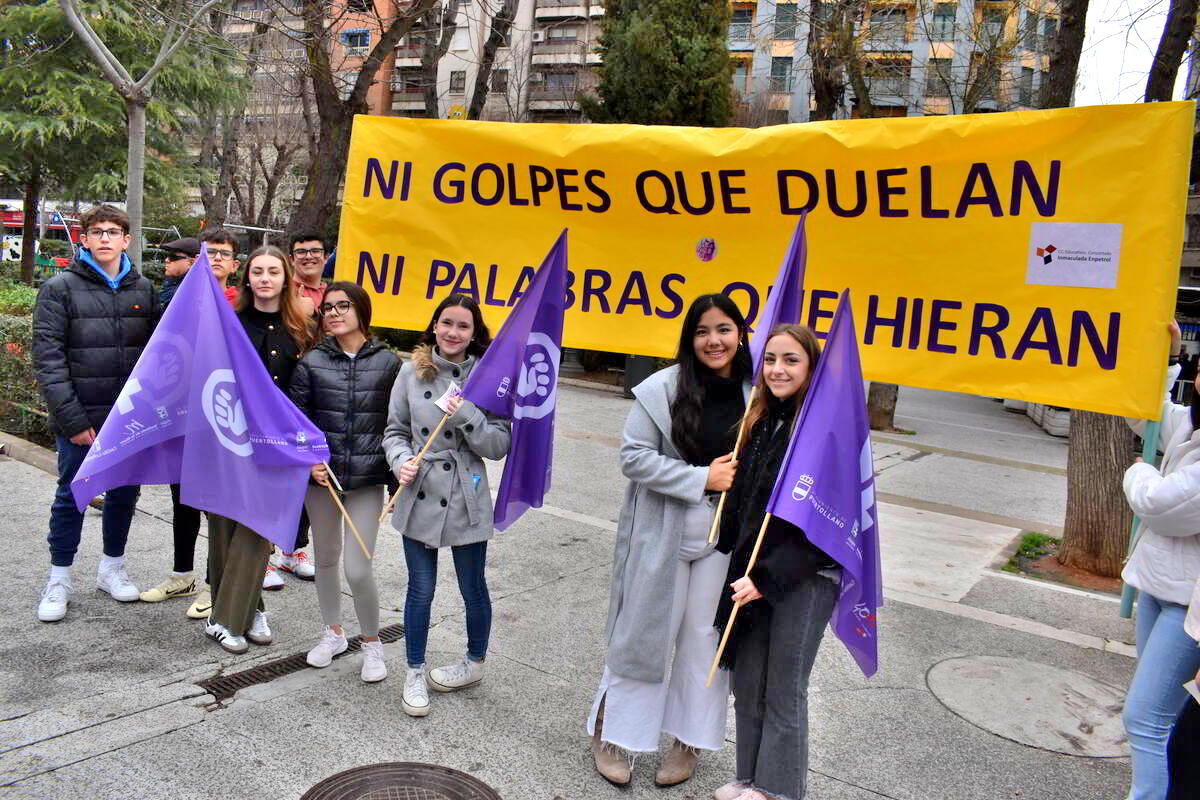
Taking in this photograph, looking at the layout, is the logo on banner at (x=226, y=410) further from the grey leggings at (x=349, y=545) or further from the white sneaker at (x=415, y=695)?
the white sneaker at (x=415, y=695)

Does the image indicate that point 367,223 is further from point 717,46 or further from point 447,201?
point 717,46

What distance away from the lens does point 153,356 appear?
13.9 feet

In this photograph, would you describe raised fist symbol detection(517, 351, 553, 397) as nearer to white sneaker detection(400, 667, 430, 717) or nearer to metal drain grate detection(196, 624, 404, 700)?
white sneaker detection(400, 667, 430, 717)

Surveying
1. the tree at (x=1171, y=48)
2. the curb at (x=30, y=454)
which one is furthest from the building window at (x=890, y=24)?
the curb at (x=30, y=454)

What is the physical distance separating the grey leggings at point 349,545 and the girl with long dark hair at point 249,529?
1.02 ft

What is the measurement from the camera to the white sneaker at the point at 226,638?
4.36m

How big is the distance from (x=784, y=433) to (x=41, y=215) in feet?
163

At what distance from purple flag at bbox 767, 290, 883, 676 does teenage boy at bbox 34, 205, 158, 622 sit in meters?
3.31

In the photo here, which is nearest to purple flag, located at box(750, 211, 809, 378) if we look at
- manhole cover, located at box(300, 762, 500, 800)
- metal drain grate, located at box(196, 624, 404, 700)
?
manhole cover, located at box(300, 762, 500, 800)

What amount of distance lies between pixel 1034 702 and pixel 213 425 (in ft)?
13.0

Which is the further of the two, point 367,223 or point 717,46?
point 717,46

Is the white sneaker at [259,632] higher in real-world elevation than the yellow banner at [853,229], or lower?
lower

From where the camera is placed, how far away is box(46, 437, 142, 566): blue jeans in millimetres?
4617

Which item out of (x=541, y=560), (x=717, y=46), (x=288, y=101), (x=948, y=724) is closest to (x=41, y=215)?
(x=288, y=101)
